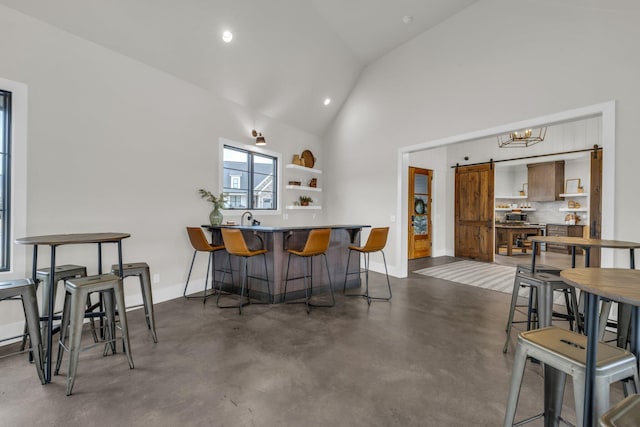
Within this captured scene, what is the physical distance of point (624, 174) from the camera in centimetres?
310

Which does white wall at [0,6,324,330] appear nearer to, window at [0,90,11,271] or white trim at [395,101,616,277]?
window at [0,90,11,271]

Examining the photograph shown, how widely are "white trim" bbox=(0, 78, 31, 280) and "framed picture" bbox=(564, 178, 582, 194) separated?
11.7 metres

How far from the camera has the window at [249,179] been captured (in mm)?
4910

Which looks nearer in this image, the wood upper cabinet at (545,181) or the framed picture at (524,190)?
the wood upper cabinet at (545,181)

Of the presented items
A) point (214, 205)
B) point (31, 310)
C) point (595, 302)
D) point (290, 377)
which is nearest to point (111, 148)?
point (214, 205)

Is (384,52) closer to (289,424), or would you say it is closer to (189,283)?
(189,283)

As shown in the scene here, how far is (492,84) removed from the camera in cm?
412

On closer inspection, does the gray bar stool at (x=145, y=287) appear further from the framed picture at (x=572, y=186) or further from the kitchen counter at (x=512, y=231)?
the framed picture at (x=572, y=186)

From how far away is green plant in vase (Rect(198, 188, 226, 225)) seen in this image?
438 cm

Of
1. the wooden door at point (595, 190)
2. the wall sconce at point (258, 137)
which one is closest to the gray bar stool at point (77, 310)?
the wall sconce at point (258, 137)

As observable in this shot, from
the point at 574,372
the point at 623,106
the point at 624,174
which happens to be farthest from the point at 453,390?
the point at 623,106

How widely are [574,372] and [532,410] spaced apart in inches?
34.0

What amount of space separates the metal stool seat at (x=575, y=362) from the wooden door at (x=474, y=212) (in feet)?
20.9

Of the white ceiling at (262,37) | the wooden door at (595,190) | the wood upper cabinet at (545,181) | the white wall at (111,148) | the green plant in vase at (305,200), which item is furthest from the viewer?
the wood upper cabinet at (545,181)
